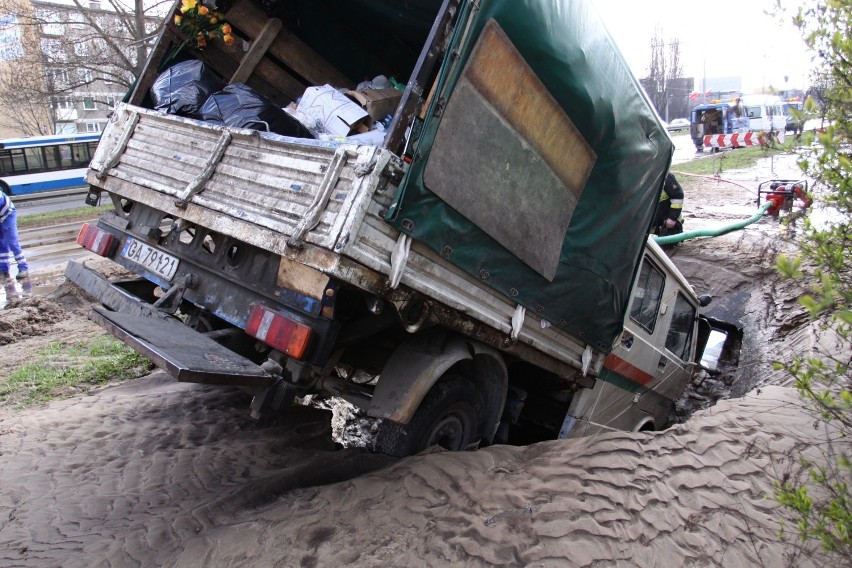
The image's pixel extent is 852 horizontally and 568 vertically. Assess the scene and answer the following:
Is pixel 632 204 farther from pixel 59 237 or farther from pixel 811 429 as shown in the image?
pixel 59 237

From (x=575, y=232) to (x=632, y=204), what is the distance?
561 millimetres

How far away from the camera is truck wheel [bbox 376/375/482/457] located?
3334 mm

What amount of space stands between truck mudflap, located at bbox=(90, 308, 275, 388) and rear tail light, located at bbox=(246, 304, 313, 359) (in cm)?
15

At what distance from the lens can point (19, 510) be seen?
10.6 ft

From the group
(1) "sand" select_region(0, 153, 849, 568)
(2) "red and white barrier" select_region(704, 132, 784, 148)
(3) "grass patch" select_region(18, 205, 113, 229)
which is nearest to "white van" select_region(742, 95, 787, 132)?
(2) "red and white barrier" select_region(704, 132, 784, 148)

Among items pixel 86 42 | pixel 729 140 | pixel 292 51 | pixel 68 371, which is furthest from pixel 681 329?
pixel 729 140

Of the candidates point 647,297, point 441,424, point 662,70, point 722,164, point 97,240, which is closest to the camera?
point 441,424

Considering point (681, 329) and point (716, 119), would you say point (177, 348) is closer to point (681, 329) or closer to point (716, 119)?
point (681, 329)

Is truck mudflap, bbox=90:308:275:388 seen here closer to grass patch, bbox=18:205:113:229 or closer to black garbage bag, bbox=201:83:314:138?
black garbage bag, bbox=201:83:314:138

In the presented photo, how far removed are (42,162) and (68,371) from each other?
772 inches

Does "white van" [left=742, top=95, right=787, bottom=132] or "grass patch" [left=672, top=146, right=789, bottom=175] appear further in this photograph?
"white van" [left=742, top=95, right=787, bottom=132]

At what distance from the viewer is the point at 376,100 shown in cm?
420

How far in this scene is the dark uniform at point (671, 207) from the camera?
8.45 meters

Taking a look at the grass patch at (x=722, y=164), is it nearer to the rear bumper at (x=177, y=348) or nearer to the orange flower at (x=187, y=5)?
the orange flower at (x=187, y=5)
